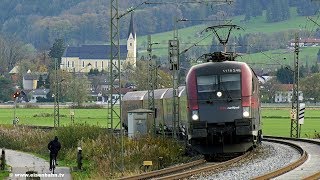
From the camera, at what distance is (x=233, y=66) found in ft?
116

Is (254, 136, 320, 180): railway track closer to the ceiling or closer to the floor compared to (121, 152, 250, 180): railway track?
closer to the ceiling

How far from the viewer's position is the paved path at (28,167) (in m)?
40.7

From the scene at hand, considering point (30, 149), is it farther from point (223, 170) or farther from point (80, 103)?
point (80, 103)

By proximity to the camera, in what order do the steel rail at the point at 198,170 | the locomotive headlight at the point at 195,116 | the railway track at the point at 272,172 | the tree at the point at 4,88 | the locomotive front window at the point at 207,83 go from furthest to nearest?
the tree at the point at 4,88 → the locomotive front window at the point at 207,83 → the locomotive headlight at the point at 195,116 → the steel rail at the point at 198,170 → the railway track at the point at 272,172

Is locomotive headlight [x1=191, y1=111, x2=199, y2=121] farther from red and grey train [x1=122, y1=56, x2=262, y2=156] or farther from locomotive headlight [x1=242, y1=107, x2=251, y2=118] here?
locomotive headlight [x1=242, y1=107, x2=251, y2=118]

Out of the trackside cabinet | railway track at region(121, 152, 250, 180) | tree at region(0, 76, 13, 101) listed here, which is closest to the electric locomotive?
railway track at region(121, 152, 250, 180)

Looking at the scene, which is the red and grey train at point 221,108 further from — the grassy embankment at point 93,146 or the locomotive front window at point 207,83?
the grassy embankment at point 93,146

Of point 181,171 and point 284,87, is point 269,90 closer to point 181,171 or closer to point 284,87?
point 284,87

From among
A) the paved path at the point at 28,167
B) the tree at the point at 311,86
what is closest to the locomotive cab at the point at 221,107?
the paved path at the point at 28,167

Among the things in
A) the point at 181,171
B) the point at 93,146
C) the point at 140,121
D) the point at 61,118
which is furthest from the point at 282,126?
the point at 181,171

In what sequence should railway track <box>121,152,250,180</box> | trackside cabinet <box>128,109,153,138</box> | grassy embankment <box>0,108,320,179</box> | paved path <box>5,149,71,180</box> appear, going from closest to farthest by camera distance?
railway track <box>121,152,250,180</box> → grassy embankment <box>0,108,320,179</box> → paved path <box>5,149,71,180</box> → trackside cabinet <box>128,109,153,138</box>

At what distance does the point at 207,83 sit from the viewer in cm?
3512

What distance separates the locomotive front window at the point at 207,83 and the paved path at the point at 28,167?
8.01m

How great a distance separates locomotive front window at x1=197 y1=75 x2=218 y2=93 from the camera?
115 feet
